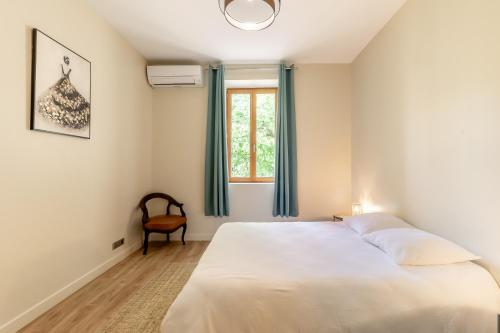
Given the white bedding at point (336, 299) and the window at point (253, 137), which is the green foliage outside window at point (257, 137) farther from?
the white bedding at point (336, 299)

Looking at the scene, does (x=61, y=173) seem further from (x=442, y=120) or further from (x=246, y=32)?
(x=442, y=120)

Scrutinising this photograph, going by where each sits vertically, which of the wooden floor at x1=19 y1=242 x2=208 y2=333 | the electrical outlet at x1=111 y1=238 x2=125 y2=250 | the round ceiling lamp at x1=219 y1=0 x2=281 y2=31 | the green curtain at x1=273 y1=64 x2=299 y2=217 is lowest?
the wooden floor at x1=19 y1=242 x2=208 y2=333

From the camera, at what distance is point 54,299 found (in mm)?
2021

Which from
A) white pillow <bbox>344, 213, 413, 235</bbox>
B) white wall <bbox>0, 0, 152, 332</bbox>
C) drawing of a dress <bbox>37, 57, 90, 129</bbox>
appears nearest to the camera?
white wall <bbox>0, 0, 152, 332</bbox>

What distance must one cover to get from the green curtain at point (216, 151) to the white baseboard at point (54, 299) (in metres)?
1.42

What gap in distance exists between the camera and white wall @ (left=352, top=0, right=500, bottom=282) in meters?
1.46

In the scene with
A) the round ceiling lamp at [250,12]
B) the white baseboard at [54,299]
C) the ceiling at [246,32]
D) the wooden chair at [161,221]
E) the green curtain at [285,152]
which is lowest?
the white baseboard at [54,299]

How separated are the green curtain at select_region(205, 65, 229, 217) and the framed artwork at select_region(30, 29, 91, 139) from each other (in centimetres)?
165

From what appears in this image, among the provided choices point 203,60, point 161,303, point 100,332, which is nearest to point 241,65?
point 203,60

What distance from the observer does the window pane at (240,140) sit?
157 inches

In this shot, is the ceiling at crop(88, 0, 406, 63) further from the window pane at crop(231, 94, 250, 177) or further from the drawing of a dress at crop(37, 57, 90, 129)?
the drawing of a dress at crop(37, 57, 90, 129)

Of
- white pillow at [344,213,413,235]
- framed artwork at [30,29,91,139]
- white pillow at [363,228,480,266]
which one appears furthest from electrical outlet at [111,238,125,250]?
white pillow at [363,228,480,266]

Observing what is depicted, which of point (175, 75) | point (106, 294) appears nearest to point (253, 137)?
point (175, 75)

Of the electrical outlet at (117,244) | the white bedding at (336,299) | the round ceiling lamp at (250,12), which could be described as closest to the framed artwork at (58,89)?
the electrical outlet at (117,244)
